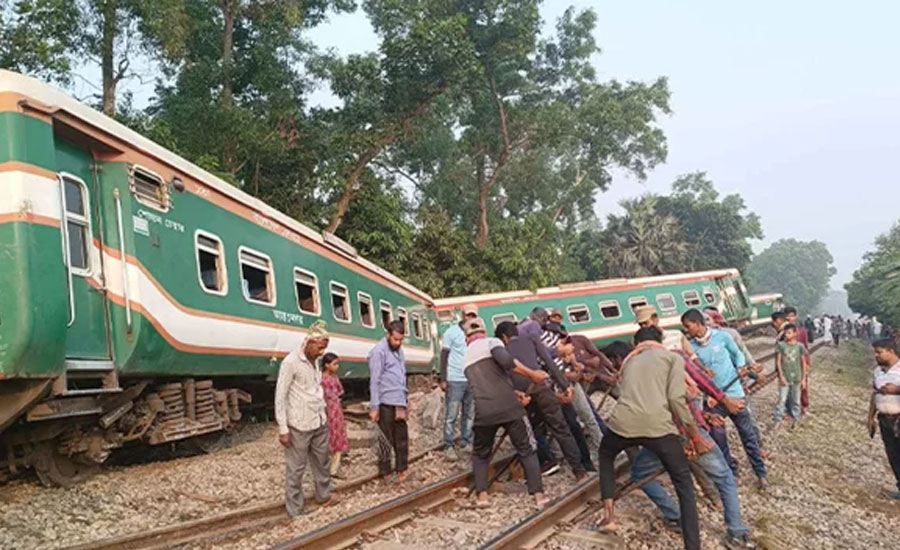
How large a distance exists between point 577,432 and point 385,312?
704cm

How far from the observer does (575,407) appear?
7617 millimetres

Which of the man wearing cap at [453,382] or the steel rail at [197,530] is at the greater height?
the man wearing cap at [453,382]

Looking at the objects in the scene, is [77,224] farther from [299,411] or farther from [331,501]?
[331,501]

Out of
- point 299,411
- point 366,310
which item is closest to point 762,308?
point 366,310

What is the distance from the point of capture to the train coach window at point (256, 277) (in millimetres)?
8305

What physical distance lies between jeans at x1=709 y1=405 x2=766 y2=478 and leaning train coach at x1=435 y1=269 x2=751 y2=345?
34.5 feet

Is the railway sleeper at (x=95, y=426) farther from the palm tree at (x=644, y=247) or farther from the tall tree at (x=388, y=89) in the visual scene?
the palm tree at (x=644, y=247)

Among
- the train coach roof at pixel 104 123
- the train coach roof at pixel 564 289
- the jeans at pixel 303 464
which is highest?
the train coach roof at pixel 104 123

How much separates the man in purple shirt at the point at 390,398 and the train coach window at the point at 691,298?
1648cm

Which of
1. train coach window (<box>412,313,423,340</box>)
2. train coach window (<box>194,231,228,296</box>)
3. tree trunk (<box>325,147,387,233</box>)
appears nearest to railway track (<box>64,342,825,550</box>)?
train coach window (<box>194,231,228,296</box>)

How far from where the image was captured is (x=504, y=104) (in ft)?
93.3

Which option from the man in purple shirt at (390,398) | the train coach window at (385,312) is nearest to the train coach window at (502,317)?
the train coach window at (385,312)

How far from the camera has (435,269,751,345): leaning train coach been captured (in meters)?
18.9


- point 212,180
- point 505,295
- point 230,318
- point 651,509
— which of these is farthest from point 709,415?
point 505,295
